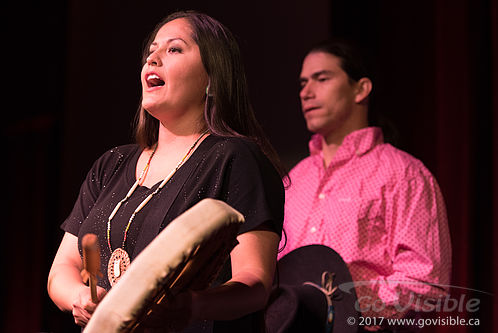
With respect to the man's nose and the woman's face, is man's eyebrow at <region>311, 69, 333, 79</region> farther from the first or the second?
the woman's face

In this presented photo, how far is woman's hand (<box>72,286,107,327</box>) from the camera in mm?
1091

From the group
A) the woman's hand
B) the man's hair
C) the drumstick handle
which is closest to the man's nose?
the man's hair

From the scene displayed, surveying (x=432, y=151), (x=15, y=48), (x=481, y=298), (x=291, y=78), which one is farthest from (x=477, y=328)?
(x=15, y=48)

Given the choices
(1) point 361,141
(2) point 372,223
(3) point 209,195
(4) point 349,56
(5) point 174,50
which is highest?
(5) point 174,50

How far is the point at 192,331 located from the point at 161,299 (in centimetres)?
27

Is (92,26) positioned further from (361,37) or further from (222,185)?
(222,185)

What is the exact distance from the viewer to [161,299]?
90cm

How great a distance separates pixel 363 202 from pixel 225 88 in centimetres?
91

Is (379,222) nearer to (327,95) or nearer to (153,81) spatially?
(327,95)

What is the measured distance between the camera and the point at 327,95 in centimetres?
237

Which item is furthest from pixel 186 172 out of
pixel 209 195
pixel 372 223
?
pixel 372 223

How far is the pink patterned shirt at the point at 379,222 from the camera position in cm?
196

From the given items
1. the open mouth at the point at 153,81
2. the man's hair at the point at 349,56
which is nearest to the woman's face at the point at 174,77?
the open mouth at the point at 153,81

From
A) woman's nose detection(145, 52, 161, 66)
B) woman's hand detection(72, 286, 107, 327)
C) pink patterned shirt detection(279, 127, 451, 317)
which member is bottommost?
pink patterned shirt detection(279, 127, 451, 317)
